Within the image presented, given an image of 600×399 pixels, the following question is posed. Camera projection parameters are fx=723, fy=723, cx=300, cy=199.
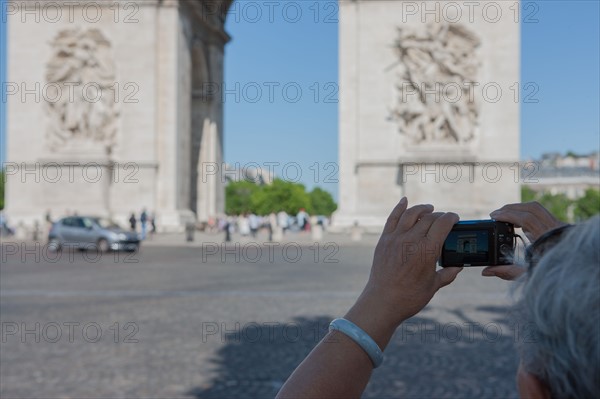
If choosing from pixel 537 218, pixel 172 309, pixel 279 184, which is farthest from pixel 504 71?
pixel 279 184

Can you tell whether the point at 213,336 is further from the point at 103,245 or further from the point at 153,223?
the point at 153,223

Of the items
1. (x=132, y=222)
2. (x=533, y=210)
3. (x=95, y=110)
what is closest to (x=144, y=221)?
(x=132, y=222)

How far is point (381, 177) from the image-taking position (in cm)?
1897

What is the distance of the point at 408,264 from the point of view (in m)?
1.11

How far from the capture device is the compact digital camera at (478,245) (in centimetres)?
117

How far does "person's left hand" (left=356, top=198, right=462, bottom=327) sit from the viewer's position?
3.65 ft

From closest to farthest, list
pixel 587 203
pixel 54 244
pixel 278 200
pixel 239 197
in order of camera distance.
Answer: pixel 54 244 → pixel 587 203 → pixel 278 200 → pixel 239 197

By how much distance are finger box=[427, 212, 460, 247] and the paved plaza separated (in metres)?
3.18

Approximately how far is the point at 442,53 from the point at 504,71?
70.3 inches

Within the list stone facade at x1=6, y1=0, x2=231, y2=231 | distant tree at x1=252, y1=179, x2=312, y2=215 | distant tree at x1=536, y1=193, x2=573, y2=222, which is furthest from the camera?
distant tree at x1=252, y1=179, x2=312, y2=215

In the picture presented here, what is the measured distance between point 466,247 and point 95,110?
21.0 meters

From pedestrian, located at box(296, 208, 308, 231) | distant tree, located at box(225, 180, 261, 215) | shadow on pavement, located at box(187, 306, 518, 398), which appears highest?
distant tree, located at box(225, 180, 261, 215)

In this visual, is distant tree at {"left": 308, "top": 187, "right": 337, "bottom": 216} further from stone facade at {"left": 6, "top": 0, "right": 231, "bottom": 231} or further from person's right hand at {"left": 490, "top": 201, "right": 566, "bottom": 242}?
person's right hand at {"left": 490, "top": 201, "right": 566, "bottom": 242}

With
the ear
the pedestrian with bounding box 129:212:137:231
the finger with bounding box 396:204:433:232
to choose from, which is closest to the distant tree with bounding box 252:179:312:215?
the pedestrian with bounding box 129:212:137:231
